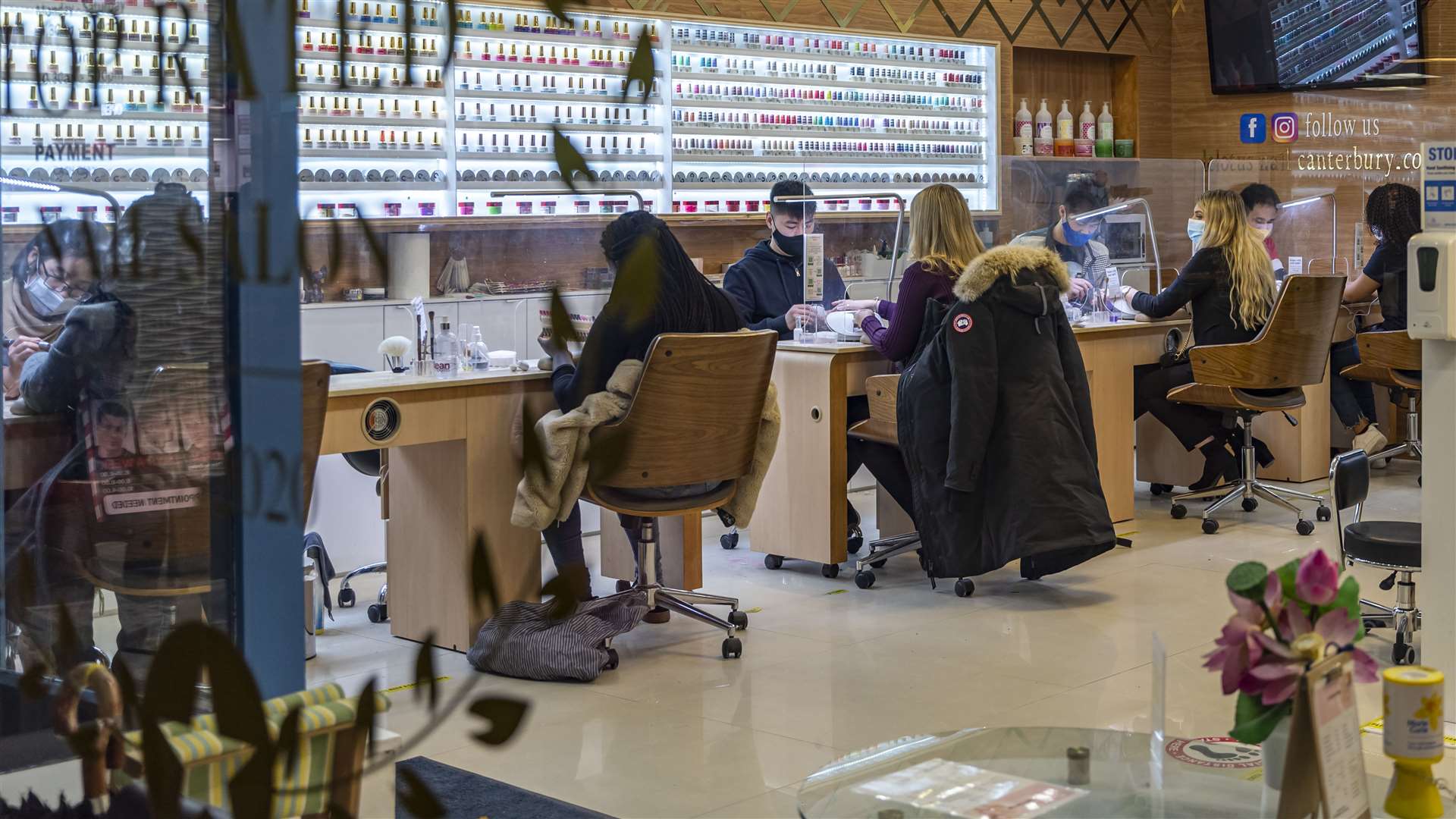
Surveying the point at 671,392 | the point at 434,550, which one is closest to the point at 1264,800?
the point at 671,392

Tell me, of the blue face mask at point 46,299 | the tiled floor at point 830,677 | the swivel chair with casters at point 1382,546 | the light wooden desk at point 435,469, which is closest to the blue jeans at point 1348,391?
the tiled floor at point 830,677

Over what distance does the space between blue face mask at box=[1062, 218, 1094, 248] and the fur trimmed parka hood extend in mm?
2564

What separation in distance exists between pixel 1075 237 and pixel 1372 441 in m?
1.80

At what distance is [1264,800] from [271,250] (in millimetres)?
1799

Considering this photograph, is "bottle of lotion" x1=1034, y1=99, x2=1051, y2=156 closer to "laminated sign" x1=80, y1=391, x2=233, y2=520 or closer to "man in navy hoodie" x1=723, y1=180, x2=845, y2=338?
"man in navy hoodie" x1=723, y1=180, x2=845, y2=338

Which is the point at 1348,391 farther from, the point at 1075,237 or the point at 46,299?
the point at 46,299

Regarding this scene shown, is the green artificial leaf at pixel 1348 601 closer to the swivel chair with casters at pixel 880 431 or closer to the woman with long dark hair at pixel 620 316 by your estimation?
the woman with long dark hair at pixel 620 316

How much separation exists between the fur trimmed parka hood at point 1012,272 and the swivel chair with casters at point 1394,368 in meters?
2.98

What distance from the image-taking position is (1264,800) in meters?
2.02

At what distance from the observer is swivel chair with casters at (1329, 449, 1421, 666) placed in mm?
4074

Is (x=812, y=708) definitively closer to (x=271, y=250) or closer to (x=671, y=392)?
(x=671, y=392)

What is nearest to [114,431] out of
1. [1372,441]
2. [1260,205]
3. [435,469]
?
[435,469]

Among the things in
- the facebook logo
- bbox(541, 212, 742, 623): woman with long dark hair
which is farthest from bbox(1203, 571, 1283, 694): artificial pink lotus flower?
the facebook logo

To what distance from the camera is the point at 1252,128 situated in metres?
10.1
